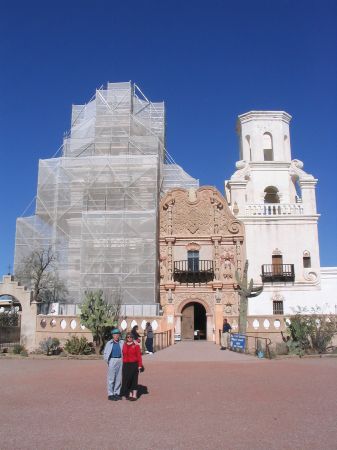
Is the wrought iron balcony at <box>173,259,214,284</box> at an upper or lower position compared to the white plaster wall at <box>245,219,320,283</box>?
lower

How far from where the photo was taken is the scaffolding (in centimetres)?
3064

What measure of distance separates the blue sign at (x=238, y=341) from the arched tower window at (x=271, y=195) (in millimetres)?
16679

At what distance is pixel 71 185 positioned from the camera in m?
33.4

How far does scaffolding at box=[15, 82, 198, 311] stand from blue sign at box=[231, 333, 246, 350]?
351 inches

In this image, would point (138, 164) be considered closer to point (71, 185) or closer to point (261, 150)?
point (71, 185)

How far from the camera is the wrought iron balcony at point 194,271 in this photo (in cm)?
3203

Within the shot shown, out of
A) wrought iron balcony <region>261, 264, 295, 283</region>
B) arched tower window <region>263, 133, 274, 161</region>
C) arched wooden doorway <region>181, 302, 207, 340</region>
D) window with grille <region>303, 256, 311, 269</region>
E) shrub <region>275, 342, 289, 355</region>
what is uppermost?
arched tower window <region>263, 133, 274, 161</region>

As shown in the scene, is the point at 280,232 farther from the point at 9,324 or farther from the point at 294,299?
the point at 9,324

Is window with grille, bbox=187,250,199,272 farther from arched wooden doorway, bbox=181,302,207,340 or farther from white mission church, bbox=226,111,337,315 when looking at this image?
white mission church, bbox=226,111,337,315

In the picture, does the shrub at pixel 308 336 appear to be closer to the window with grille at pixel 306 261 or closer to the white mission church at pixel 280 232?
the white mission church at pixel 280 232

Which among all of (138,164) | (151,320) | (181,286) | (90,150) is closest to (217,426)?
(151,320)

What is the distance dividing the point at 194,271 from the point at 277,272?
569 centimetres

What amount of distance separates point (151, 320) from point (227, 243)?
10383 mm

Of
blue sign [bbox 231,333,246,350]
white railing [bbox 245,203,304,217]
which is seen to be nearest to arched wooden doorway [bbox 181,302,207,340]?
white railing [bbox 245,203,304,217]
